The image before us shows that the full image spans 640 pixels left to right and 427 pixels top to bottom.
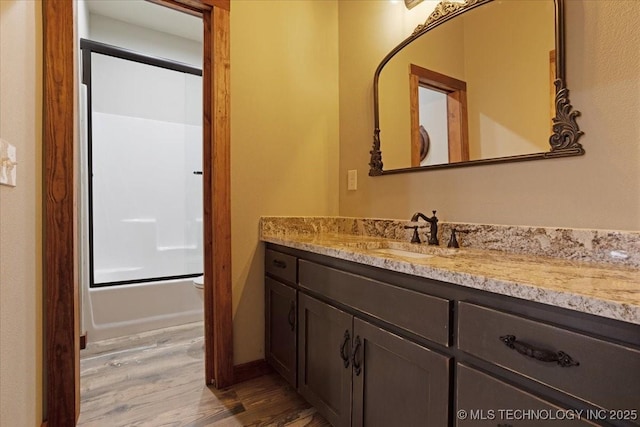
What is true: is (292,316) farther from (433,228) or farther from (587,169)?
(587,169)

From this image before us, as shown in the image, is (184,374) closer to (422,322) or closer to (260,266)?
(260,266)

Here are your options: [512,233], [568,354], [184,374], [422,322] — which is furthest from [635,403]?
[184,374]

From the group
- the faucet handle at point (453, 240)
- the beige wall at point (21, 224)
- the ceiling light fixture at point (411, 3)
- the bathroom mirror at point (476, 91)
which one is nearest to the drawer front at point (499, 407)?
the faucet handle at point (453, 240)

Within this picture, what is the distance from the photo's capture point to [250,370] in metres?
1.92

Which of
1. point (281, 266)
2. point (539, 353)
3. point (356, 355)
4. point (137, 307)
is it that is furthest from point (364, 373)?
point (137, 307)

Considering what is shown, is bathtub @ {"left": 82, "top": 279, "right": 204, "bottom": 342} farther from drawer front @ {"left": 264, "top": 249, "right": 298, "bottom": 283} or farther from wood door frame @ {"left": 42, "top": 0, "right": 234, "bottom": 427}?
drawer front @ {"left": 264, "top": 249, "right": 298, "bottom": 283}

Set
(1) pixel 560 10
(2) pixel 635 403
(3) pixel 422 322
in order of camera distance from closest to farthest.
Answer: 1. (2) pixel 635 403
2. (3) pixel 422 322
3. (1) pixel 560 10

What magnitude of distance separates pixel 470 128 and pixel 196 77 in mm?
3144

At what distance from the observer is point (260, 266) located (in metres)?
1.99

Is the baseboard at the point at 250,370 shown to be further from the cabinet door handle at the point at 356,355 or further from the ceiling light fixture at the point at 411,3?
the ceiling light fixture at the point at 411,3

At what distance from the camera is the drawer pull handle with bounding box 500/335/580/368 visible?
0.66m

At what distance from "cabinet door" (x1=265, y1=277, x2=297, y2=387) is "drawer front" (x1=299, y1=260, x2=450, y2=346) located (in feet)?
0.91

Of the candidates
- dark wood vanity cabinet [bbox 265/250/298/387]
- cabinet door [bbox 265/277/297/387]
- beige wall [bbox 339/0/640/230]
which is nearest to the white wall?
dark wood vanity cabinet [bbox 265/250/298/387]

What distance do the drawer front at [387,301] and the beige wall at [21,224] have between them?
107cm
